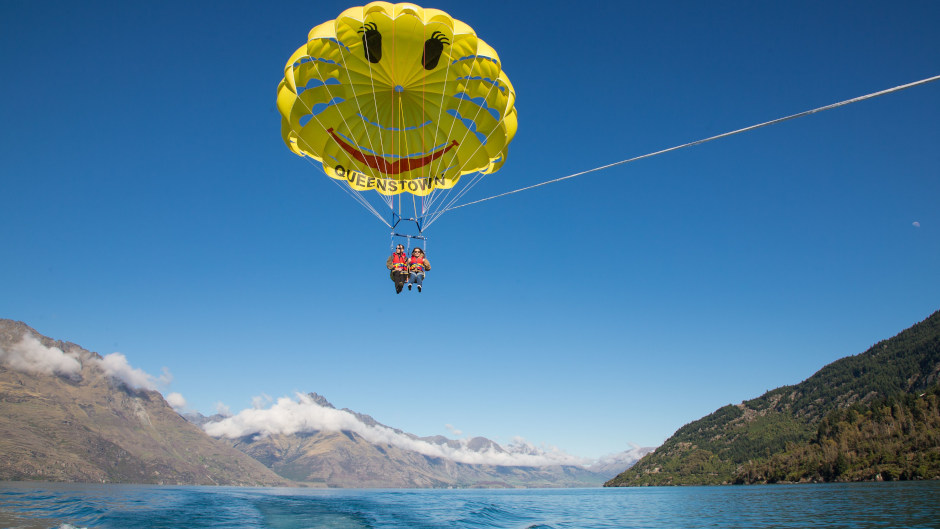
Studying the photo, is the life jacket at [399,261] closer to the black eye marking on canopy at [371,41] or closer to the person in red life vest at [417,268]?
the person in red life vest at [417,268]

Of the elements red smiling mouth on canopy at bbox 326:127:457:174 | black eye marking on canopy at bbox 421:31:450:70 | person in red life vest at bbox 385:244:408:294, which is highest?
black eye marking on canopy at bbox 421:31:450:70

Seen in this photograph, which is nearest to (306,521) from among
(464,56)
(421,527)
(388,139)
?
(421,527)

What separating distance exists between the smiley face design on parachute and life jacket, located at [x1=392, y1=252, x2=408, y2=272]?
4175mm

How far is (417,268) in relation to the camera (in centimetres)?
1728

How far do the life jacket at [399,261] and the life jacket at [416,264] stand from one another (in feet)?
0.56

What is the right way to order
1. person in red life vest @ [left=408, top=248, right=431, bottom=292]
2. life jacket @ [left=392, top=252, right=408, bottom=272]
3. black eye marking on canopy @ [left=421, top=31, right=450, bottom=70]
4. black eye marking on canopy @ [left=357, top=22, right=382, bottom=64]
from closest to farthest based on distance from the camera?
black eye marking on canopy @ [left=357, top=22, right=382, bottom=64], black eye marking on canopy @ [left=421, top=31, right=450, bottom=70], life jacket @ [left=392, top=252, right=408, bottom=272], person in red life vest @ [left=408, top=248, right=431, bottom=292]

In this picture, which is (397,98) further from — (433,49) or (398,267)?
(398,267)

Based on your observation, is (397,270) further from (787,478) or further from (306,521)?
(787,478)

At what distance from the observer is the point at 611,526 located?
3062 cm

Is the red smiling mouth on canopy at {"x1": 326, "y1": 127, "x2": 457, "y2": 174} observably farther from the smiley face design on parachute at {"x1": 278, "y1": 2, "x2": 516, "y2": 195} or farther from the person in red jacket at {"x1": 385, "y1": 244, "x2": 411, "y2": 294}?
the person in red jacket at {"x1": 385, "y1": 244, "x2": 411, "y2": 294}

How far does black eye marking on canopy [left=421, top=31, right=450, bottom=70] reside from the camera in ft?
53.9

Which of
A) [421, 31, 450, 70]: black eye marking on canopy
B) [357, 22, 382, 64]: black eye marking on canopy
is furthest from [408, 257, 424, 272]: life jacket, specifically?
[357, 22, 382, 64]: black eye marking on canopy

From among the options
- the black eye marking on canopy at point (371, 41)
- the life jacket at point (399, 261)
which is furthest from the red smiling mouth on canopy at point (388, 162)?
the life jacket at point (399, 261)

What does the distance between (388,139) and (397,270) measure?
6655 millimetres
